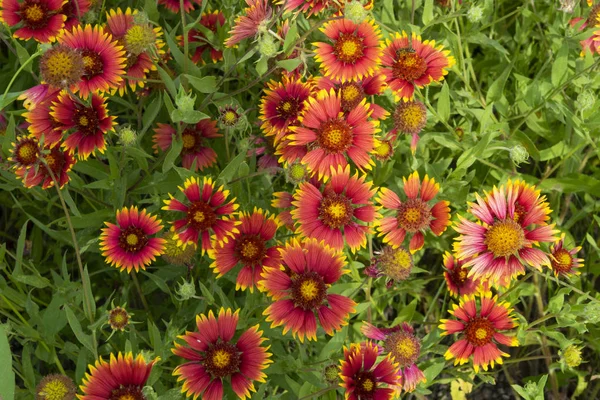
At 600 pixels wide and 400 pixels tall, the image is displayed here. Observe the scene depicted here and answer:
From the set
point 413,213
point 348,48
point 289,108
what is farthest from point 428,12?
point 413,213

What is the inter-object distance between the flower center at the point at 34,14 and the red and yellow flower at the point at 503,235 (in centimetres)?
159

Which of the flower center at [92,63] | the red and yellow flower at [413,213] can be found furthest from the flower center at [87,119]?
the red and yellow flower at [413,213]

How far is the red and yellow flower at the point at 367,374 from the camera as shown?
1.86 m

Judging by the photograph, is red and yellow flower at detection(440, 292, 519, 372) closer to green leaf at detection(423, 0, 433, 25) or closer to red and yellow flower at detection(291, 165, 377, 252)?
red and yellow flower at detection(291, 165, 377, 252)

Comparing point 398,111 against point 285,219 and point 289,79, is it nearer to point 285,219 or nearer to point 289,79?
point 289,79

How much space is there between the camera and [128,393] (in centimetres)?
175

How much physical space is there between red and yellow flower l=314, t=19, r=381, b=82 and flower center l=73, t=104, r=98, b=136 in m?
0.78

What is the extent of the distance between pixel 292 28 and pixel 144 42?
0.48m

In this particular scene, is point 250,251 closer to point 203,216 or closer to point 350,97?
point 203,216

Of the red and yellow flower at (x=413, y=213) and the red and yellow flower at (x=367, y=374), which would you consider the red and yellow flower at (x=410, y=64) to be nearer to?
the red and yellow flower at (x=413, y=213)

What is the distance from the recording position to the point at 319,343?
2188mm

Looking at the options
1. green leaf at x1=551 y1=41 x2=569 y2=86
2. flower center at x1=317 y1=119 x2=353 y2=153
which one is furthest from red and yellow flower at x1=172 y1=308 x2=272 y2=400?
green leaf at x1=551 y1=41 x2=569 y2=86

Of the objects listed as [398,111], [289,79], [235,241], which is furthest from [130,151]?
[398,111]

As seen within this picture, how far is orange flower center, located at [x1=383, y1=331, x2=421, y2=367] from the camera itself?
197 centimetres
